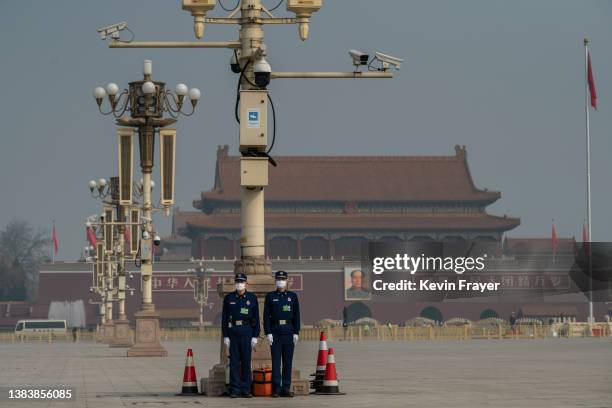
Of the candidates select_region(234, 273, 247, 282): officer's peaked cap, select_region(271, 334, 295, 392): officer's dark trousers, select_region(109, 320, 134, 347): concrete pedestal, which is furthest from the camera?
select_region(109, 320, 134, 347): concrete pedestal

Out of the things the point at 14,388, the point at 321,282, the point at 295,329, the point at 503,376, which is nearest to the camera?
the point at 295,329

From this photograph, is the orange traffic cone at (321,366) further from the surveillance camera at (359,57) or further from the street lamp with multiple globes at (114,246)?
the street lamp with multiple globes at (114,246)

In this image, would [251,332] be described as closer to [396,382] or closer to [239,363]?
[239,363]

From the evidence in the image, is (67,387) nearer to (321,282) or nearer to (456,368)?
(456,368)

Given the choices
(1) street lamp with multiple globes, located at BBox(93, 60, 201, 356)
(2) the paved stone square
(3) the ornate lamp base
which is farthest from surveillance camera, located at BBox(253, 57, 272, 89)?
(3) the ornate lamp base

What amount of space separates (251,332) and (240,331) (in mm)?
161

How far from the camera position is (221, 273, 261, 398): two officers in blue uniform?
58.3 feet

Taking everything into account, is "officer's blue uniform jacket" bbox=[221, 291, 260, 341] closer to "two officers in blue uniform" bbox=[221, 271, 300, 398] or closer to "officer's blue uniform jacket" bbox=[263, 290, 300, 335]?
"two officers in blue uniform" bbox=[221, 271, 300, 398]

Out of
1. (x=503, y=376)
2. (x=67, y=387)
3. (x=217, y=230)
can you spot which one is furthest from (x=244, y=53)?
(x=217, y=230)

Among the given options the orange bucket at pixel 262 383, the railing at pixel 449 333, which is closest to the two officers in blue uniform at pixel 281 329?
the orange bucket at pixel 262 383

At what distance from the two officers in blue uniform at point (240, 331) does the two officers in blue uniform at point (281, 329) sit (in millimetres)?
232

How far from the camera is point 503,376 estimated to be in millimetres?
23844

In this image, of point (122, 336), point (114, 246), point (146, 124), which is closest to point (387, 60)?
point (146, 124)

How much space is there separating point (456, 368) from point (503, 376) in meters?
4.19
